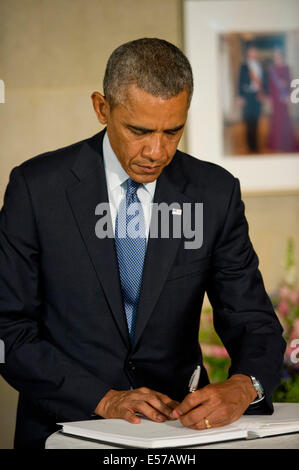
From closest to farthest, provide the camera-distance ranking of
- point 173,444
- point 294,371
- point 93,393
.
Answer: point 173,444, point 93,393, point 294,371

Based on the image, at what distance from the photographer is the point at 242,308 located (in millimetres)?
2080

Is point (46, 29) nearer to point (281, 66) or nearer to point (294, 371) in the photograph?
point (281, 66)

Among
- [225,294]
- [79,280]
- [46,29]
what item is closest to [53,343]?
[79,280]

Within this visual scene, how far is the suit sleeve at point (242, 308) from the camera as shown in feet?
6.38

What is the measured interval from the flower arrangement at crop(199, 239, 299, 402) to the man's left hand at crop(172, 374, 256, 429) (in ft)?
5.22

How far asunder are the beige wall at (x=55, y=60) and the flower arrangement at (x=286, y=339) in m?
1.01

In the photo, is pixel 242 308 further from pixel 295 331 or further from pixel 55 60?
pixel 55 60

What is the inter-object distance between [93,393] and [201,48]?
2242mm

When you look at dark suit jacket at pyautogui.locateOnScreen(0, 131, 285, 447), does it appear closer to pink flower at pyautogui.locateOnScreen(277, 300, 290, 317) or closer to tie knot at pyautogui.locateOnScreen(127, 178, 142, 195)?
tie knot at pyautogui.locateOnScreen(127, 178, 142, 195)

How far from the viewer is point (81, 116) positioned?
143 inches

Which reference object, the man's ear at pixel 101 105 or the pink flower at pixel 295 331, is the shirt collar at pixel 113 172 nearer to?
the man's ear at pixel 101 105

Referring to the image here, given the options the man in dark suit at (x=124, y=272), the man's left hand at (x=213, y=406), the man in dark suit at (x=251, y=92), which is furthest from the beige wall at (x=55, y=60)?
the man's left hand at (x=213, y=406)

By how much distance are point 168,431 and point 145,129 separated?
741 mm

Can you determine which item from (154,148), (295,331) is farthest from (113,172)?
(295,331)
